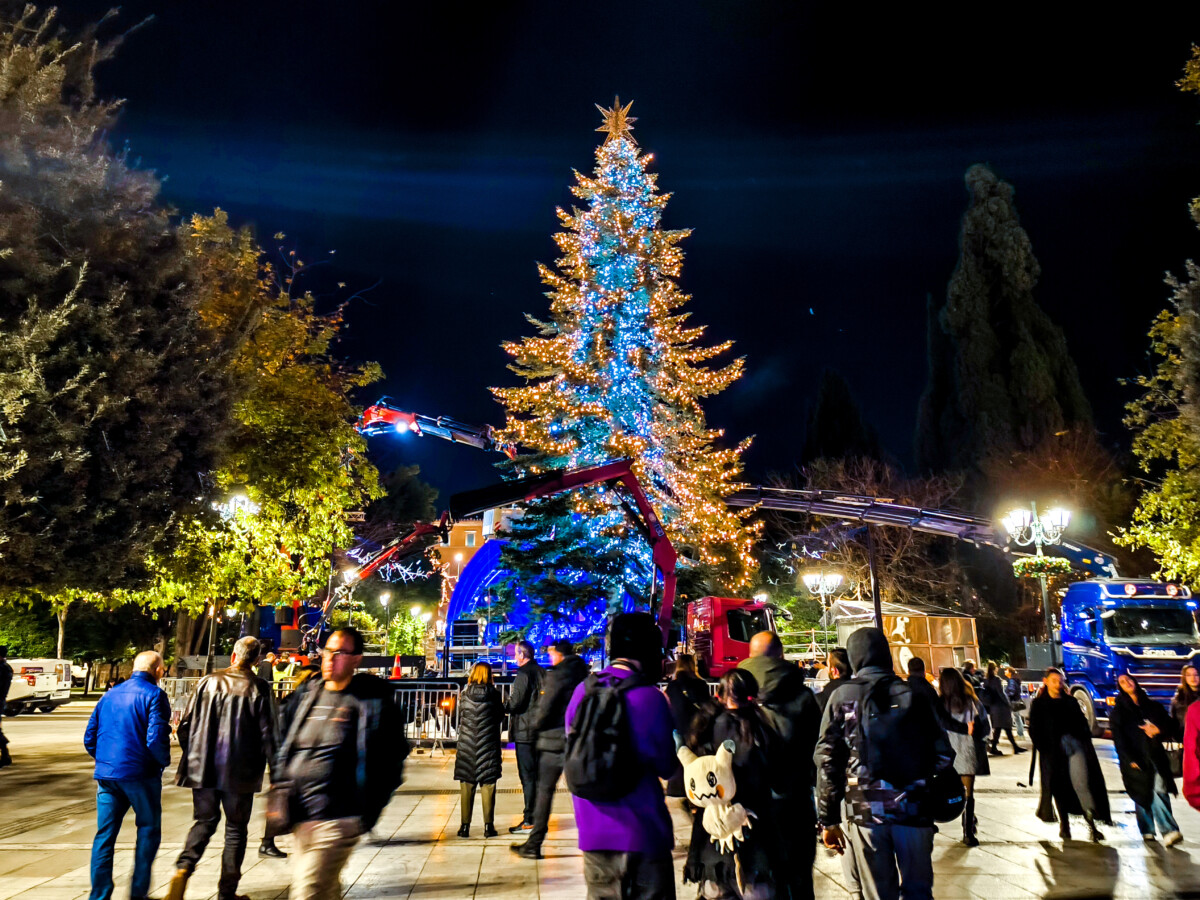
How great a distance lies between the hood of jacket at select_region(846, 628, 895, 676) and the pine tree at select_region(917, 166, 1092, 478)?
40.3 meters

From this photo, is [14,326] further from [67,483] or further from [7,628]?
[7,628]

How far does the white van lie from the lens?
858 inches

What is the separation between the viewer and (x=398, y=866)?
6.68 metres

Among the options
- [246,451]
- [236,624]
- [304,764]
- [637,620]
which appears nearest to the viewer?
[637,620]

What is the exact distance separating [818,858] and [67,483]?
32.3 feet

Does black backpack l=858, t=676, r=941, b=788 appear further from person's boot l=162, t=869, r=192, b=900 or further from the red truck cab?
the red truck cab

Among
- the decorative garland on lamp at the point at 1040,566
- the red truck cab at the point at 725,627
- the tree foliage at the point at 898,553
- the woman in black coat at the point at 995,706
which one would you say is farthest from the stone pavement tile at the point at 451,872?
the tree foliage at the point at 898,553

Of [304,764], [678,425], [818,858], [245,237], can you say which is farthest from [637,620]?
[678,425]

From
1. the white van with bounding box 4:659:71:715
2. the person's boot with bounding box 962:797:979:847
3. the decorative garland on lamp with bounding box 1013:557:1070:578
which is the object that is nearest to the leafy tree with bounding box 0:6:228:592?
the person's boot with bounding box 962:797:979:847

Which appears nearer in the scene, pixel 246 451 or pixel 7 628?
pixel 246 451

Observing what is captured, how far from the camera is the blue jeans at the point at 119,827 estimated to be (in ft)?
17.4

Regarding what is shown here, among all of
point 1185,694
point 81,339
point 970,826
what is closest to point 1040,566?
point 1185,694

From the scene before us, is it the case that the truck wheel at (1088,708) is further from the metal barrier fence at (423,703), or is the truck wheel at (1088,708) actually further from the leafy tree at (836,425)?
the leafy tree at (836,425)

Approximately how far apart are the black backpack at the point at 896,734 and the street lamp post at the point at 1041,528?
17.2 meters
